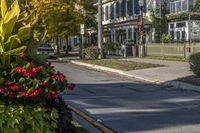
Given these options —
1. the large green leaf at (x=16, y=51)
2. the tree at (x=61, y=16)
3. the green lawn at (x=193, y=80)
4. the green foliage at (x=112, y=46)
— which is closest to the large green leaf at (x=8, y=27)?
the large green leaf at (x=16, y=51)

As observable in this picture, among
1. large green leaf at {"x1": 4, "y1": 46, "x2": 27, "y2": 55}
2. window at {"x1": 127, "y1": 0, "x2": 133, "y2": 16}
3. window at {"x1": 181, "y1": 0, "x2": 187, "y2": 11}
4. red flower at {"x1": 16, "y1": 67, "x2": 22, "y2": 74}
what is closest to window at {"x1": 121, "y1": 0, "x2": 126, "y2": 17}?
window at {"x1": 127, "y1": 0, "x2": 133, "y2": 16}

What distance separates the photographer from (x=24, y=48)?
5.45 meters

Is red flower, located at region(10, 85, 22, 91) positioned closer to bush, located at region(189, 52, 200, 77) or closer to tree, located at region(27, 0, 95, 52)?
bush, located at region(189, 52, 200, 77)

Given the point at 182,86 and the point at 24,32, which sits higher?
the point at 24,32

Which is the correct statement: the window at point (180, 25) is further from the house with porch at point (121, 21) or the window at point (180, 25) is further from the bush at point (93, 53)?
the bush at point (93, 53)

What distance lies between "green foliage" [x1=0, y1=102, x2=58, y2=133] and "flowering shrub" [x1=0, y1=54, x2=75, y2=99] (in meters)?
0.15

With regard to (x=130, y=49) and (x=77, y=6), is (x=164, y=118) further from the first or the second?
(x=77, y=6)

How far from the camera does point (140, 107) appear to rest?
12125 mm

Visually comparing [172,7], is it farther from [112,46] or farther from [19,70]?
[19,70]

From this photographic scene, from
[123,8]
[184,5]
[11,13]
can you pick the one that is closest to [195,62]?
[11,13]

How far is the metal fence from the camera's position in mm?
34125

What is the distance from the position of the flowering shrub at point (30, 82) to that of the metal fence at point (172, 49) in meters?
28.8

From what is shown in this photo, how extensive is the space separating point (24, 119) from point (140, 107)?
7.30 meters

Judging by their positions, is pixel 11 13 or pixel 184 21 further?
pixel 184 21
